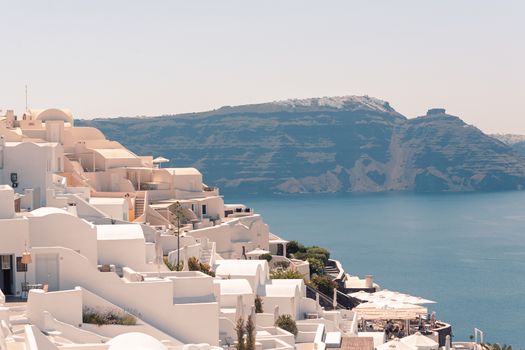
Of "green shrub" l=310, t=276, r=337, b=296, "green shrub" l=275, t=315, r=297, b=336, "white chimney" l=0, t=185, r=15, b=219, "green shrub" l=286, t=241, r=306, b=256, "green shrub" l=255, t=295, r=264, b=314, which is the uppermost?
"white chimney" l=0, t=185, r=15, b=219

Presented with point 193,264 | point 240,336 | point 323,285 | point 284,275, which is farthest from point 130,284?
point 323,285

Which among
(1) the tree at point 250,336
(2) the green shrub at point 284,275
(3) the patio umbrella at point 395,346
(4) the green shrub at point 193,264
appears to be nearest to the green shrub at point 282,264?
(2) the green shrub at point 284,275

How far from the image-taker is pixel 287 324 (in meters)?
36.3

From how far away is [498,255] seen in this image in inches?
5472

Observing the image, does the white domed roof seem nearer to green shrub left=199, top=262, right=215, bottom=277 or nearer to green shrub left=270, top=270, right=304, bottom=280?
green shrub left=199, top=262, right=215, bottom=277

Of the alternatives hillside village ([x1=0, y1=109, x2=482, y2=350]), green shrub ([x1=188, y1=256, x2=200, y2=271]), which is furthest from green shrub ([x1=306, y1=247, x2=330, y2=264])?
green shrub ([x1=188, y1=256, x2=200, y2=271])

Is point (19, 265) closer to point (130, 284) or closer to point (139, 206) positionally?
point (130, 284)

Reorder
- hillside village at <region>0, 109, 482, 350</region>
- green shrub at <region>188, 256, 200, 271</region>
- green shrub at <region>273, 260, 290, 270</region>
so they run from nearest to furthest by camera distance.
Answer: hillside village at <region>0, 109, 482, 350</region>
green shrub at <region>188, 256, 200, 271</region>
green shrub at <region>273, 260, 290, 270</region>

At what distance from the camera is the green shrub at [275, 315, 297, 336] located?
3611 centimetres

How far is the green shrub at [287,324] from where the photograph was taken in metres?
36.1

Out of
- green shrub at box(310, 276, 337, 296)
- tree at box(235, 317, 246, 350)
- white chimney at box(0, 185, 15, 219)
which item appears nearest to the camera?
white chimney at box(0, 185, 15, 219)

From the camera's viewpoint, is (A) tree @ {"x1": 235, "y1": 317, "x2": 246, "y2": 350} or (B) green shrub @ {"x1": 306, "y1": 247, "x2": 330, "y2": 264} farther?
(B) green shrub @ {"x1": 306, "y1": 247, "x2": 330, "y2": 264}

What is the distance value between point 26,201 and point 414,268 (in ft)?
293

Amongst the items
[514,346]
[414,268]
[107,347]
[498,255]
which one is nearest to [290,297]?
[107,347]
